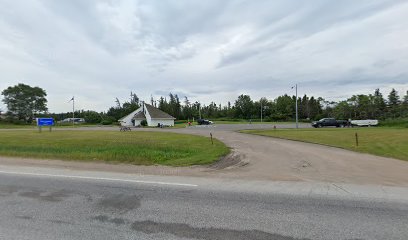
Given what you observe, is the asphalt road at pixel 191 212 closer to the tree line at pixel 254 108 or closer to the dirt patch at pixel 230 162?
the dirt patch at pixel 230 162

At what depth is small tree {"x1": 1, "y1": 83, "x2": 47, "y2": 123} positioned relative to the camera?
83562 mm

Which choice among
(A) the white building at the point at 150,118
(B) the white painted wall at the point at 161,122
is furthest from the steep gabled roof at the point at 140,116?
(B) the white painted wall at the point at 161,122

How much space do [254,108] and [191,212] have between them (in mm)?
103532

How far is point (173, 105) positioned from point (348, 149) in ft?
290

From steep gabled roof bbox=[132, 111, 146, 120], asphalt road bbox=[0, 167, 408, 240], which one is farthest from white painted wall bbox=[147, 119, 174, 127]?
asphalt road bbox=[0, 167, 408, 240]

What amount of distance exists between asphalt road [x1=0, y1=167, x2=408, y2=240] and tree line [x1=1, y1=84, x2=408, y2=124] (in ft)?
224

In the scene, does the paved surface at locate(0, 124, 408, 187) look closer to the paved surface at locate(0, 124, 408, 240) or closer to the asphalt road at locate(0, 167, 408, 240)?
the paved surface at locate(0, 124, 408, 240)

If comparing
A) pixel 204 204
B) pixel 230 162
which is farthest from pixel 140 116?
pixel 204 204

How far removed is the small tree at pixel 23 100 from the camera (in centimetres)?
8356

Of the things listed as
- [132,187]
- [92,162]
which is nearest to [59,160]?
[92,162]

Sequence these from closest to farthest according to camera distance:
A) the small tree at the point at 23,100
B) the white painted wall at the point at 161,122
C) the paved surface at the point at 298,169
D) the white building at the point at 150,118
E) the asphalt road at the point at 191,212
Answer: the asphalt road at the point at 191,212 < the paved surface at the point at 298,169 < the white painted wall at the point at 161,122 < the white building at the point at 150,118 < the small tree at the point at 23,100

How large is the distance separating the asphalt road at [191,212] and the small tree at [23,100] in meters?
94.4

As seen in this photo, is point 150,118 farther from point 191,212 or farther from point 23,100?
point 191,212

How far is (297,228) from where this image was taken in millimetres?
4246
